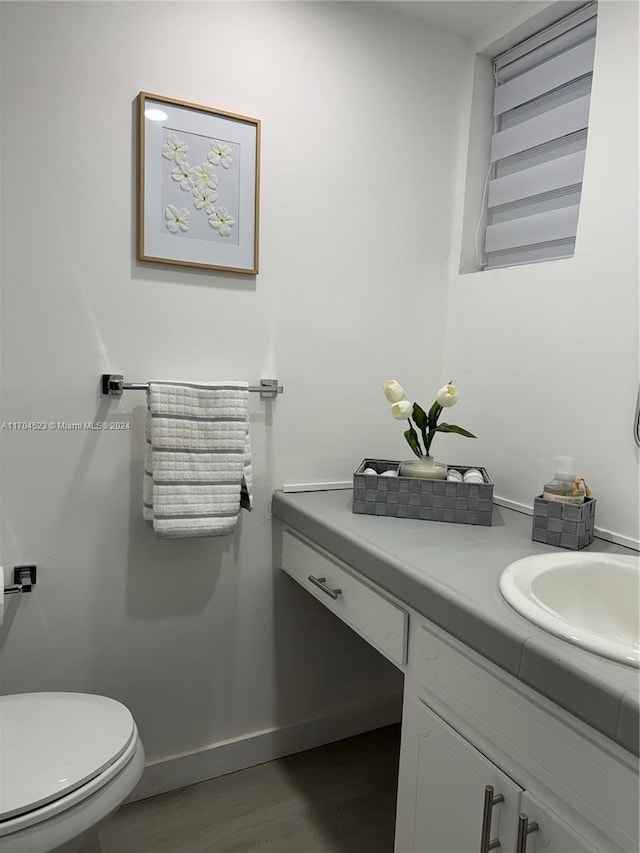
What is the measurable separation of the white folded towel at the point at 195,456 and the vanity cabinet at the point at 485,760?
0.39 meters

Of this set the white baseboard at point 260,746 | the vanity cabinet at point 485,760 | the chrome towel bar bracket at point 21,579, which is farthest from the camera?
the white baseboard at point 260,746

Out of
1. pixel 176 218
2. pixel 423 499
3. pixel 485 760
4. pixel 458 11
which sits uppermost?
pixel 458 11

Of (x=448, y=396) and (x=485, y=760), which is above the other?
(x=448, y=396)

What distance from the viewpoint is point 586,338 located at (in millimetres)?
1482

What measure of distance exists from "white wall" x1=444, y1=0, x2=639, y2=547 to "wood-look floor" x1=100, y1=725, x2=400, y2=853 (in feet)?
3.02

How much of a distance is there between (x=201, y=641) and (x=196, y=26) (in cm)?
160

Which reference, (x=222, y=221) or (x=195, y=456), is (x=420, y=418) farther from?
(x=222, y=221)

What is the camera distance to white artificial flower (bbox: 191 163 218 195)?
1.52 m

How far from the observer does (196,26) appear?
1.50 metres

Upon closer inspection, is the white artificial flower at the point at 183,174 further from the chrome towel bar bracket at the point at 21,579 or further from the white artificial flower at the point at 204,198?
the chrome towel bar bracket at the point at 21,579

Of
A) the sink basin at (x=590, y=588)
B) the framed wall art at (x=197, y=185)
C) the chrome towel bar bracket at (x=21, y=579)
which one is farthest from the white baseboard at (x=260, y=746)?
the framed wall art at (x=197, y=185)

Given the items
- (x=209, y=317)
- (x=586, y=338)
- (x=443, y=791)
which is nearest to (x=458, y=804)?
(x=443, y=791)

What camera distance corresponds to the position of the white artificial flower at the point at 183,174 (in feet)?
4.90

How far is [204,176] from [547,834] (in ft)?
4.99
